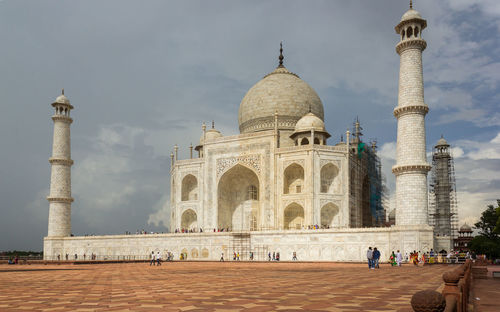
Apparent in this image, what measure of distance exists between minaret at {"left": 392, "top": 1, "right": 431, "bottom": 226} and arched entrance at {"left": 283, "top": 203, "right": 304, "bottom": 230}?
27.3 feet

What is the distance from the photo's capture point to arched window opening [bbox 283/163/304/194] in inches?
1173

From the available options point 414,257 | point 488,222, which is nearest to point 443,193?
point 488,222

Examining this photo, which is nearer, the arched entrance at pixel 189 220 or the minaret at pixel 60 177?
the minaret at pixel 60 177

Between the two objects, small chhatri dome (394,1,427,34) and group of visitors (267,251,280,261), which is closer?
small chhatri dome (394,1,427,34)

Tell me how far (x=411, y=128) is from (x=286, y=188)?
10.0m

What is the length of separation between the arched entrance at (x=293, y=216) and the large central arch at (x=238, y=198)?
8.83ft

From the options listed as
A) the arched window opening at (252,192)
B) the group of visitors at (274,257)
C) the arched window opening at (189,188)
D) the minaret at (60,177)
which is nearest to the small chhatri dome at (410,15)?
the group of visitors at (274,257)

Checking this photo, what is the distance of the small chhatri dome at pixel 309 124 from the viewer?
3095 cm

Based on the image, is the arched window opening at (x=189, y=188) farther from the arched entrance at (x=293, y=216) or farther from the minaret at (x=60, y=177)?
the minaret at (x=60, y=177)

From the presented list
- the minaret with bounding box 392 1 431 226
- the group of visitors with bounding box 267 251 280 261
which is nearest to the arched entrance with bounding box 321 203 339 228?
the group of visitors with bounding box 267 251 280 261

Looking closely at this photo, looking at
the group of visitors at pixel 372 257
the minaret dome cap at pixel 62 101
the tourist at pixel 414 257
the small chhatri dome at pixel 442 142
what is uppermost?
the minaret dome cap at pixel 62 101

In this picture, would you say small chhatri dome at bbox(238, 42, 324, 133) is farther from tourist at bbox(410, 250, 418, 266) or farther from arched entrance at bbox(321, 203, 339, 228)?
tourist at bbox(410, 250, 418, 266)

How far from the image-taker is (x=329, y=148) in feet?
94.6

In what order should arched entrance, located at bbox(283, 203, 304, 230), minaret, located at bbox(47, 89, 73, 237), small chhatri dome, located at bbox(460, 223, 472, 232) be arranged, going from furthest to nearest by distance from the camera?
small chhatri dome, located at bbox(460, 223, 472, 232) < minaret, located at bbox(47, 89, 73, 237) < arched entrance, located at bbox(283, 203, 304, 230)
